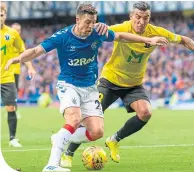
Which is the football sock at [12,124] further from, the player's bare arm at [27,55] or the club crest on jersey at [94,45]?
the player's bare arm at [27,55]

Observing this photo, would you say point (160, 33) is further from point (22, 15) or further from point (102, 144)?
point (22, 15)

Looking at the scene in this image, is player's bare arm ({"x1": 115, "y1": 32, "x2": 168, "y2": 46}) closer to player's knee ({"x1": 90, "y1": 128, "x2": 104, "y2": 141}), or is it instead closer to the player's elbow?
the player's elbow

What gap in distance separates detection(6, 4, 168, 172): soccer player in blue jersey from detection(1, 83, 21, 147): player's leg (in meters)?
3.83

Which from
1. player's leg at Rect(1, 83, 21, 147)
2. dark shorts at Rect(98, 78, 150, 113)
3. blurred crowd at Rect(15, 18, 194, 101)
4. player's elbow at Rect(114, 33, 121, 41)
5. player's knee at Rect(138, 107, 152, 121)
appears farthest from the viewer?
blurred crowd at Rect(15, 18, 194, 101)

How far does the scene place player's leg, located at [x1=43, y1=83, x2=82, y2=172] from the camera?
8.67 metres

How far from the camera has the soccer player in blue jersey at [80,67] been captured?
909 centimetres

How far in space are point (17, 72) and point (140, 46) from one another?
861cm

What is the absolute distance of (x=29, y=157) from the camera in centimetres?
1113

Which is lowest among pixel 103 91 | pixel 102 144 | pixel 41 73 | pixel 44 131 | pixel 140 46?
pixel 41 73

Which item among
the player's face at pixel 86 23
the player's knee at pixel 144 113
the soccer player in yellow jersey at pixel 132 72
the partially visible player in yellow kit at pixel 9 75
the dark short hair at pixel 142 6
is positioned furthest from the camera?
the partially visible player in yellow kit at pixel 9 75

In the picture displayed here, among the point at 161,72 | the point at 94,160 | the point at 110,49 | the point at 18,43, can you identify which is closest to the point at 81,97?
the point at 94,160

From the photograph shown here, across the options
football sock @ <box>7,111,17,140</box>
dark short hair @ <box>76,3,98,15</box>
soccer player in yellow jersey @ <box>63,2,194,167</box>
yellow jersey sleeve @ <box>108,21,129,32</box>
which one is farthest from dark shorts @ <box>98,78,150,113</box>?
football sock @ <box>7,111,17,140</box>

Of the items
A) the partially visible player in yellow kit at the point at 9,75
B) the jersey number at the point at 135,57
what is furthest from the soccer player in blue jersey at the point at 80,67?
the partially visible player in yellow kit at the point at 9,75

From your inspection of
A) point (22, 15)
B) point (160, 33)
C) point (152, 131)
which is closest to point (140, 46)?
point (160, 33)
